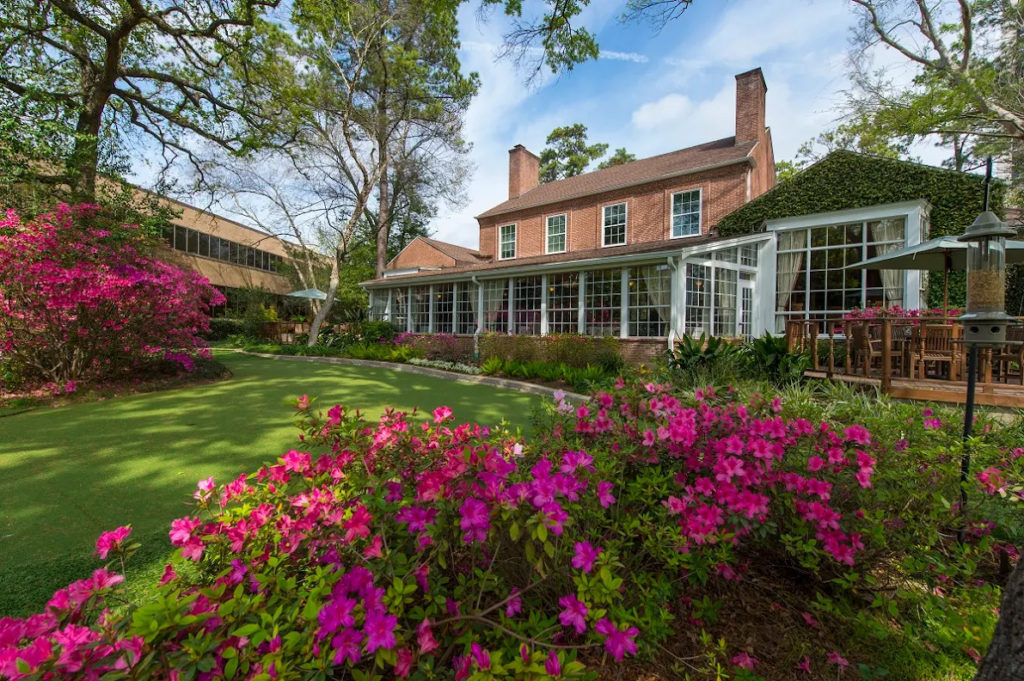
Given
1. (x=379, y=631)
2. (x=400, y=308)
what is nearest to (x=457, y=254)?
(x=400, y=308)

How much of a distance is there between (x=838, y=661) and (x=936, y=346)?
8.47m

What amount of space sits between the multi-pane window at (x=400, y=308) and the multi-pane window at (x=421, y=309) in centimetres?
41

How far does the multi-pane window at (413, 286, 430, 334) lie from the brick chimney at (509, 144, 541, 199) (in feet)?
30.0

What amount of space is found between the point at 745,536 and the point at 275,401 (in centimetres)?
693

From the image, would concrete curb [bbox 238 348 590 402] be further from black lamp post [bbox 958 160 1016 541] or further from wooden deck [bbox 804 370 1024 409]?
wooden deck [bbox 804 370 1024 409]

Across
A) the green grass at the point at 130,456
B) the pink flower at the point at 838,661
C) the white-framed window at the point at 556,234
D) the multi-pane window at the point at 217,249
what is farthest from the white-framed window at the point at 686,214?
the multi-pane window at the point at 217,249

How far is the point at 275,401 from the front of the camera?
6.98 meters

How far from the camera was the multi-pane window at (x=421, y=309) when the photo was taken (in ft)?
57.1

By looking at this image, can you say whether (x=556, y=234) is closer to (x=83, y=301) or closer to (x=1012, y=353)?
(x=1012, y=353)

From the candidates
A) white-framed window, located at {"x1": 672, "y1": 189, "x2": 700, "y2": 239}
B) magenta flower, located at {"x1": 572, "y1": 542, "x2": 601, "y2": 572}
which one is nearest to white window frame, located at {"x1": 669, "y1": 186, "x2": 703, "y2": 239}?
white-framed window, located at {"x1": 672, "y1": 189, "x2": 700, "y2": 239}

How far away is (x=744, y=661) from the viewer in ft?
5.55

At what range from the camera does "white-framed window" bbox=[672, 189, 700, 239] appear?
16078 mm

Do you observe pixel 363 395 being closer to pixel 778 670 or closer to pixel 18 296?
pixel 18 296

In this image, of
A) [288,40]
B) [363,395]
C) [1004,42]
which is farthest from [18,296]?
[1004,42]
